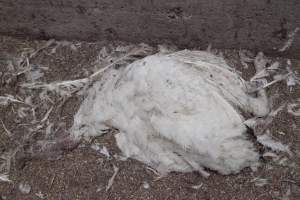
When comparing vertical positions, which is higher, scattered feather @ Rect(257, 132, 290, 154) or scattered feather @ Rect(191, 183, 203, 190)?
scattered feather @ Rect(257, 132, 290, 154)

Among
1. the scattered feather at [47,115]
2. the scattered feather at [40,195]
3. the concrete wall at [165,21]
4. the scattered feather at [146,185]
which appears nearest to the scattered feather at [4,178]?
the scattered feather at [40,195]

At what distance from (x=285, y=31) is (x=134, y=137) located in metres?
1.26

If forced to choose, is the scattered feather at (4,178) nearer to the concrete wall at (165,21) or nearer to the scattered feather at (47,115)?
the scattered feather at (47,115)

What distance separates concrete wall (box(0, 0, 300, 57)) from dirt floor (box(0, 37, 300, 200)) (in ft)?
0.53

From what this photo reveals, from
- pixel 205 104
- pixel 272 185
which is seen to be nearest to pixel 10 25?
pixel 205 104

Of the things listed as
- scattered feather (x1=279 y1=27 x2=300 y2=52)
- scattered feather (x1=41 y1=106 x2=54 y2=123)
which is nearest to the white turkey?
scattered feather (x1=41 y1=106 x2=54 y2=123)

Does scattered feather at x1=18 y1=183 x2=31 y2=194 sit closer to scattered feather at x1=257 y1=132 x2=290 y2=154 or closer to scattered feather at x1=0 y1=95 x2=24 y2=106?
scattered feather at x1=0 y1=95 x2=24 y2=106

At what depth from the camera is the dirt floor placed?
2.68 meters

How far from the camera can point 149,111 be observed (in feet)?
9.02

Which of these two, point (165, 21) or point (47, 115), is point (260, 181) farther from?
point (47, 115)

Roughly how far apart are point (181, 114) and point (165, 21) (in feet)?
2.67

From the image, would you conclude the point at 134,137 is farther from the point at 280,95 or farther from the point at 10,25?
the point at 10,25

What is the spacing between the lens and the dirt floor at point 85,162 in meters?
2.68

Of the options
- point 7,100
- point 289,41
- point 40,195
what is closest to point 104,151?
point 40,195
